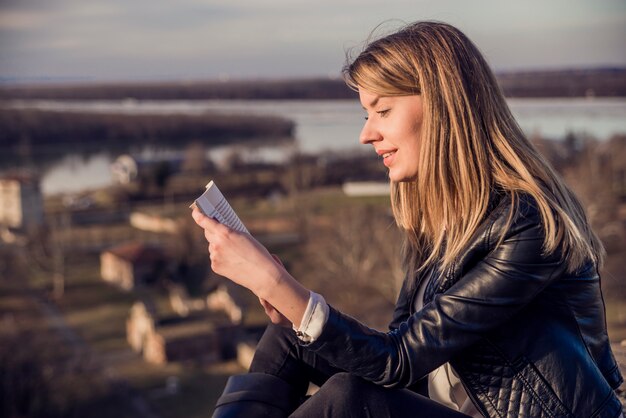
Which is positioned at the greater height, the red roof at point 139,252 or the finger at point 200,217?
the finger at point 200,217

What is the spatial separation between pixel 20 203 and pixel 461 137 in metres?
36.0

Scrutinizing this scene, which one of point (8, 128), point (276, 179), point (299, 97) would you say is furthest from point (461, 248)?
point (8, 128)

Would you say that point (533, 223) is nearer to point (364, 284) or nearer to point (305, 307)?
point (305, 307)

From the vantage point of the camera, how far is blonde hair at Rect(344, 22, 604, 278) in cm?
125

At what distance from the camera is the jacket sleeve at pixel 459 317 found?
1.19m

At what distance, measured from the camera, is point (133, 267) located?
29484 millimetres

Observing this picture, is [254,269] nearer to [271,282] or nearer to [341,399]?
[271,282]

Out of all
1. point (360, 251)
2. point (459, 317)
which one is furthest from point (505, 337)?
point (360, 251)

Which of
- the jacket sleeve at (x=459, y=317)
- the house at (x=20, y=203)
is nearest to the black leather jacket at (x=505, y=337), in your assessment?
the jacket sleeve at (x=459, y=317)

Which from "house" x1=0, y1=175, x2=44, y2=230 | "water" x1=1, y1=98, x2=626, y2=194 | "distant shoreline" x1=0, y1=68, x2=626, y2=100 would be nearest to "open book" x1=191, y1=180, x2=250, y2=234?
"distant shoreline" x1=0, y1=68, x2=626, y2=100

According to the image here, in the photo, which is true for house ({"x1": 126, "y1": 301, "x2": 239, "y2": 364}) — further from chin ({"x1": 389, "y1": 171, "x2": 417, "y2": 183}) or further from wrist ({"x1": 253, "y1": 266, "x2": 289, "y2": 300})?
wrist ({"x1": 253, "y1": 266, "x2": 289, "y2": 300})

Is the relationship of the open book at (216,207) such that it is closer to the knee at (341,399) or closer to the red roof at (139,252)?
the knee at (341,399)

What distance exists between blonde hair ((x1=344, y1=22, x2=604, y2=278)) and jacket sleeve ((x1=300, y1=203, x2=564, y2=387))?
0.17 feet

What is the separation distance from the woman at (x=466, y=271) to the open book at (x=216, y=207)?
21 mm
